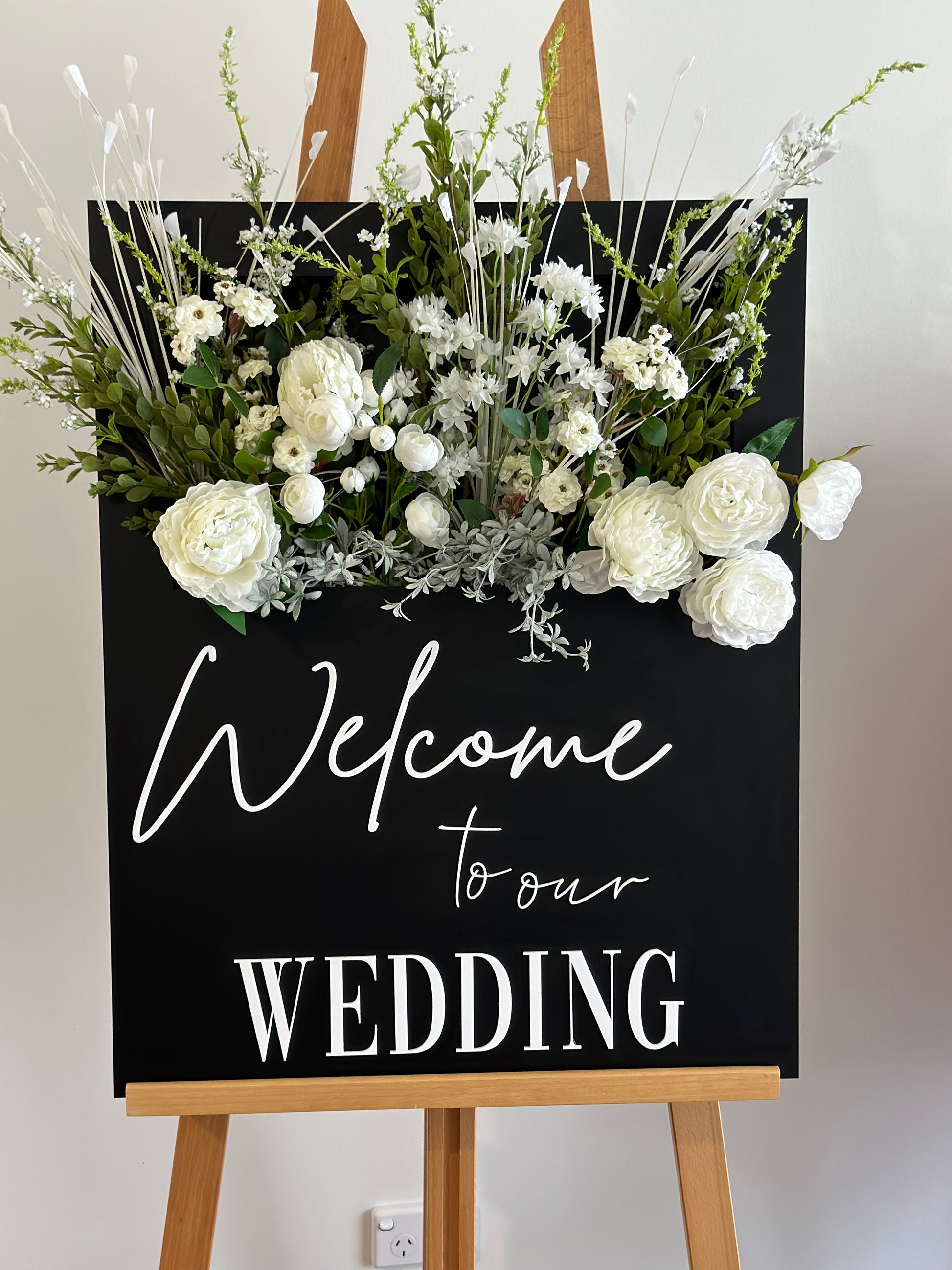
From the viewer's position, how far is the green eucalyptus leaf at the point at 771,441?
81 cm

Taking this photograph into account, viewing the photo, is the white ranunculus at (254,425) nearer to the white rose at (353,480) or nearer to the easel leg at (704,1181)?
the white rose at (353,480)

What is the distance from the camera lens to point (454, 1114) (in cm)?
104

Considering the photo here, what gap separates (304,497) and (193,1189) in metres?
0.75

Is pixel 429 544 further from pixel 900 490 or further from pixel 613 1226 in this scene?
pixel 613 1226

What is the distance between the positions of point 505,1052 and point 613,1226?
770mm

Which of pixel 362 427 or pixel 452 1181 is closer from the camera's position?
pixel 362 427

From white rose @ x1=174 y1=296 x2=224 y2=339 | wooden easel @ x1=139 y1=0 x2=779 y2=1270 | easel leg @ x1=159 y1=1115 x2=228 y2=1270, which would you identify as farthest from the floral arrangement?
easel leg @ x1=159 y1=1115 x2=228 y2=1270

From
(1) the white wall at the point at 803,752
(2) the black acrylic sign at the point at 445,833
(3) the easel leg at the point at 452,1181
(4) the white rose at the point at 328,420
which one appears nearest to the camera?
(4) the white rose at the point at 328,420

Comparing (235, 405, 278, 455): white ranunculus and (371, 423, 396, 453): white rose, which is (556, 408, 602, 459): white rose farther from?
(235, 405, 278, 455): white ranunculus

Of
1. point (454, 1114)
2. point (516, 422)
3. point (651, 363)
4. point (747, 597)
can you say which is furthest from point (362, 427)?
point (454, 1114)

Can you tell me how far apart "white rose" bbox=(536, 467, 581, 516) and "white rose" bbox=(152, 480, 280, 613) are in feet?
0.79

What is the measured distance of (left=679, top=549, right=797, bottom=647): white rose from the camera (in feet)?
2.58

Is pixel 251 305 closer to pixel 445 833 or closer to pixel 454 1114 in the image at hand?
pixel 445 833

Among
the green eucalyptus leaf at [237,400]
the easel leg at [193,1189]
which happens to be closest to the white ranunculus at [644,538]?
the green eucalyptus leaf at [237,400]
